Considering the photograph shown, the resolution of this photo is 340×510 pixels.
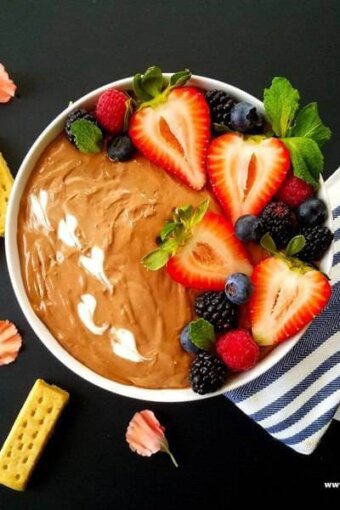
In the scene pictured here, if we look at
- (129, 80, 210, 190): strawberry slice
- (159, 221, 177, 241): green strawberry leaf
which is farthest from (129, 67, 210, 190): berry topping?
(159, 221, 177, 241): green strawberry leaf

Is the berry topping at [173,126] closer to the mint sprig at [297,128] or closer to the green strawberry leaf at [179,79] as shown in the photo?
the green strawberry leaf at [179,79]

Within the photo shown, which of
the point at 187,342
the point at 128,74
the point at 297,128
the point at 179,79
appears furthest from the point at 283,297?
the point at 128,74

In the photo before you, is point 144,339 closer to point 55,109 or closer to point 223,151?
point 223,151

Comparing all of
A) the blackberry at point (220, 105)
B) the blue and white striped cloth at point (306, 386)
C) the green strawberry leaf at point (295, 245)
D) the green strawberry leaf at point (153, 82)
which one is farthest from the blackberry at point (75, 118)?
the blue and white striped cloth at point (306, 386)

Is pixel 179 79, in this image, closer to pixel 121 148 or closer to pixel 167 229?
pixel 121 148

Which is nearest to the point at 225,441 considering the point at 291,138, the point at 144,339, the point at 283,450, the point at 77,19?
the point at 283,450

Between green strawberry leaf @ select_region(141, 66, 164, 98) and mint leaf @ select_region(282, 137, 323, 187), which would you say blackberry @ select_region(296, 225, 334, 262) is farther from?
green strawberry leaf @ select_region(141, 66, 164, 98)
